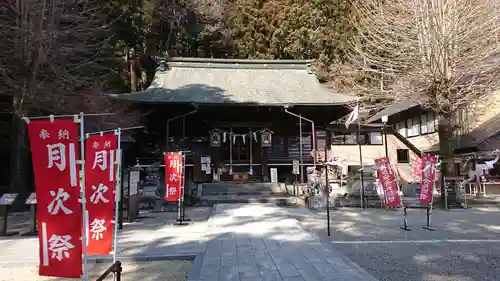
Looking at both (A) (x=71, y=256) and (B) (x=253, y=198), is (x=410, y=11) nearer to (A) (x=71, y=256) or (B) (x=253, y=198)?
(B) (x=253, y=198)

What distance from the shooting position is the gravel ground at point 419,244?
5.25m

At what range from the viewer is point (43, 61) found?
1268 centimetres

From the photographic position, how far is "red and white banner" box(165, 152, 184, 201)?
1025 centimetres

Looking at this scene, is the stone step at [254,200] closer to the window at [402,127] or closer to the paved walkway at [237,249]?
the paved walkway at [237,249]

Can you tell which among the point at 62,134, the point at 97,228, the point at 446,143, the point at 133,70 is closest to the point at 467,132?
the point at 446,143

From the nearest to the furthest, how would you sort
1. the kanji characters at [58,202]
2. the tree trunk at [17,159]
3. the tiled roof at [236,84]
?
the kanji characters at [58,202] < the tree trunk at [17,159] < the tiled roof at [236,84]

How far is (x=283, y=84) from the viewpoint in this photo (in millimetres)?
20016

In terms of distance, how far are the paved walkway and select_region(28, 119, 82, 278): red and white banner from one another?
1.65 metres

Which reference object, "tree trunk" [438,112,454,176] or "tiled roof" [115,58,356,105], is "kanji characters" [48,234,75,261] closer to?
"tiled roof" [115,58,356,105]

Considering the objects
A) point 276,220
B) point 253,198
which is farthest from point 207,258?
point 253,198

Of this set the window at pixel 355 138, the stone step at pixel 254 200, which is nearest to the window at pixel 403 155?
the window at pixel 355 138

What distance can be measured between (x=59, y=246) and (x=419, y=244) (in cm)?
631

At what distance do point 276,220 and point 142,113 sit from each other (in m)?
10.00

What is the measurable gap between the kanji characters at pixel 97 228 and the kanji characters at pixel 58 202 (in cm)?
183
